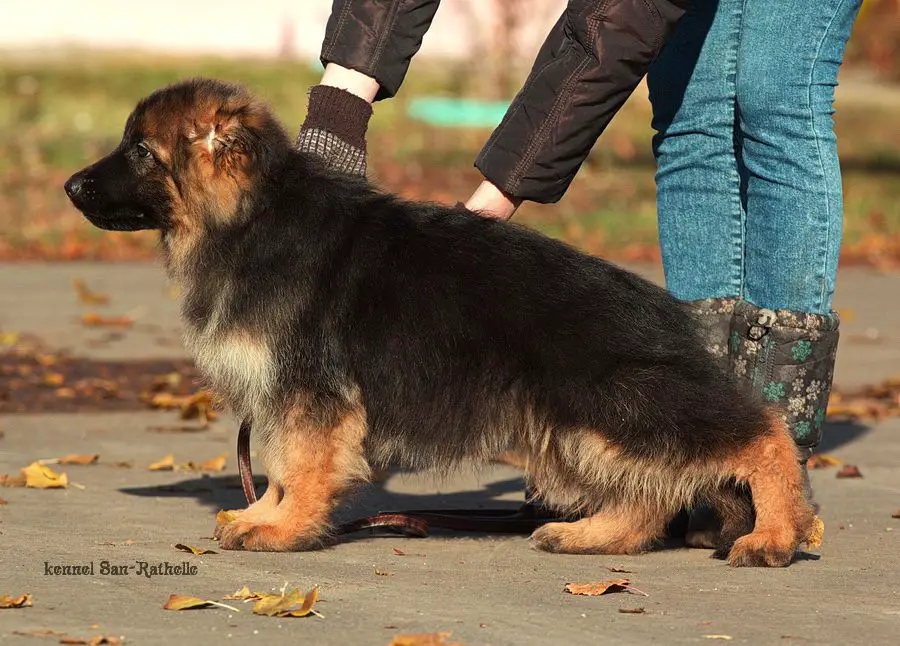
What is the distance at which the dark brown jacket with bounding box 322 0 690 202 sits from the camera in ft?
15.0

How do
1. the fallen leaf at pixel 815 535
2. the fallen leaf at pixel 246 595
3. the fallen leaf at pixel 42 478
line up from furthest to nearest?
1. the fallen leaf at pixel 42 478
2. the fallen leaf at pixel 815 535
3. the fallen leaf at pixel 246 595

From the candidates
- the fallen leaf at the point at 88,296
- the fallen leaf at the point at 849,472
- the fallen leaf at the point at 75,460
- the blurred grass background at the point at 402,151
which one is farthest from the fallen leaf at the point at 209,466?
the blurred grass background at the point at 402,151

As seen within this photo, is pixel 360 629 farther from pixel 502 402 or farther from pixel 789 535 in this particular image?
pixel 789 535

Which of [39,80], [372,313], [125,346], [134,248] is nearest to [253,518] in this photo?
[372,313]

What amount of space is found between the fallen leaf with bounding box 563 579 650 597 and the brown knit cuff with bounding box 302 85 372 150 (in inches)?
72.0

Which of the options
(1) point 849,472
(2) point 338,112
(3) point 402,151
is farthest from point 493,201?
(3) point 402,151

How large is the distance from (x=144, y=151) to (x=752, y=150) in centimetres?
213

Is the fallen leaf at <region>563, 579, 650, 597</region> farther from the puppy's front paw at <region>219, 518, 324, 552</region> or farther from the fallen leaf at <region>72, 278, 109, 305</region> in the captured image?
the fallen leaf at <region>72, 278, 109, 305</region>

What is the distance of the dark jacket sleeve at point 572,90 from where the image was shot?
15.0 feet

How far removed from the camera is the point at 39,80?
2131 cm

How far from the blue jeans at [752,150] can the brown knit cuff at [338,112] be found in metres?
1.17

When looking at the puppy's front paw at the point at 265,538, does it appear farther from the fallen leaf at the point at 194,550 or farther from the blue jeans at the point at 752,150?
the blue jeans at the point at 752,150

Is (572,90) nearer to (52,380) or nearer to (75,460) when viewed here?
(75,460)

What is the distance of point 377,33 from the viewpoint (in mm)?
→ 4797
